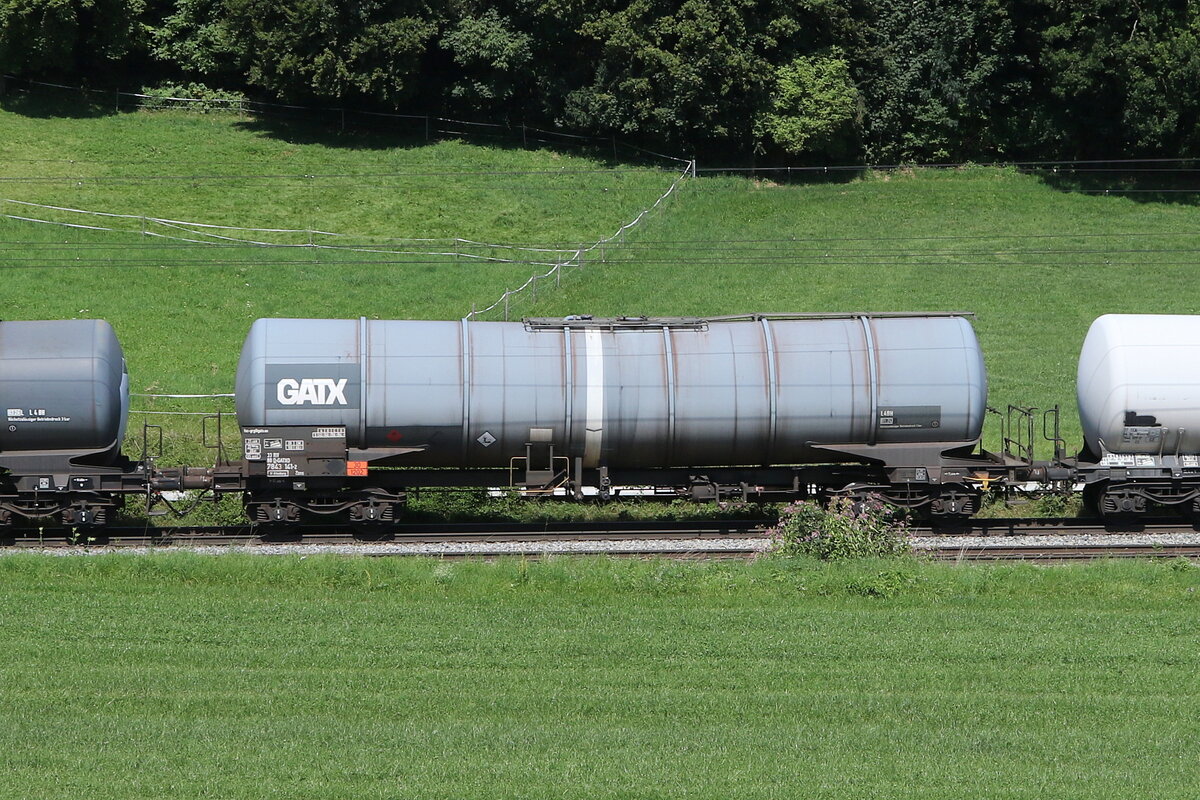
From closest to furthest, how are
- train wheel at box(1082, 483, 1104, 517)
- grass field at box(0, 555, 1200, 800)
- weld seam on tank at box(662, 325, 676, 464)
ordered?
grass field at box(0, 555, 1200, 800) < weld seam on tank at box(662, 325, 676, 464) < train wheel at box(1082, 483, 1104, 517)

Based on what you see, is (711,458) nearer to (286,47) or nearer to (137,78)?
(286,47)

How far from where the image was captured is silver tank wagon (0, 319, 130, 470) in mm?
21953

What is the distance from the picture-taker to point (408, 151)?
172 feet

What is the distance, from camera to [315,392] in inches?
867

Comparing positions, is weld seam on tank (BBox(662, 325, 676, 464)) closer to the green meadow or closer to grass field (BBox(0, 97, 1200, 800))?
grass field (BBox(0, 97, 1200, 800))

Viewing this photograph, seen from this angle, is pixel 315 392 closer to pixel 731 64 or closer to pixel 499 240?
pixel 499 240

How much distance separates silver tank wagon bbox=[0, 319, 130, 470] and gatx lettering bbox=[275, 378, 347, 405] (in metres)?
3.25

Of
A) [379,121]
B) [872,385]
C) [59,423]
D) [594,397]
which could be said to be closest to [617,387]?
[594,397]

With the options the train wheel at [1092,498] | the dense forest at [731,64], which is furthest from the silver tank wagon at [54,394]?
the dense forest at [731,64]

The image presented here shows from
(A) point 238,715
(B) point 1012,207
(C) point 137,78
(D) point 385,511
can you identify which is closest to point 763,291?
(B) point 1012,207

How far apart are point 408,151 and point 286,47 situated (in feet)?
20.3

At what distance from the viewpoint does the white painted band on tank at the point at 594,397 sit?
2250 cm

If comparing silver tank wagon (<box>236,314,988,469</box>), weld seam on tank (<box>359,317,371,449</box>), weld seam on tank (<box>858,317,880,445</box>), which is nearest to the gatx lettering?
silver tank wagon (<box>236,314,988,469</box>)

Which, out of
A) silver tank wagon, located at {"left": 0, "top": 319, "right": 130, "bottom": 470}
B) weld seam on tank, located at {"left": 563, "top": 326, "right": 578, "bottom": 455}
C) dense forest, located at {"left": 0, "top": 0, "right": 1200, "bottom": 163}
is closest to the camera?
silver tank wagon, located at {"left": 0, "top": 319, "right": 130, "bottom": 470}
